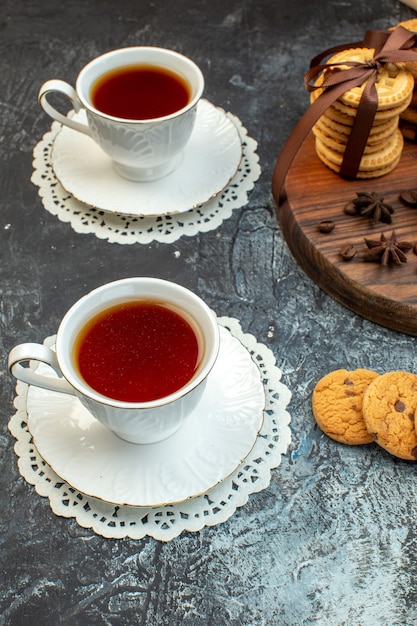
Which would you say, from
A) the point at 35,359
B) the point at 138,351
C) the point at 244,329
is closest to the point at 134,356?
the point at 138,351

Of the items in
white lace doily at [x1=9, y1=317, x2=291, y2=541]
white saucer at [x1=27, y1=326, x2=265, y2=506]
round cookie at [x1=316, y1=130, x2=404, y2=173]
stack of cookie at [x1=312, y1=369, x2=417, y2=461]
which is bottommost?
white lace doily at [x1=9, y1=317, x2=291, y2=541]

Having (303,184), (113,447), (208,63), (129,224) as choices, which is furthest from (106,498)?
(208,63)

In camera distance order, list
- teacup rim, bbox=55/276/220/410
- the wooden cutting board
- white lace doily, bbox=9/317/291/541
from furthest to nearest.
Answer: the wooden cutting board → white lace doily, bbox=9/317/291/541 → teacup rim, bbox=55/276/220/410

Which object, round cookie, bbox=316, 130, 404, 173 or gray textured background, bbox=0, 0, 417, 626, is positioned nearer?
gray textured background, bbox=0, 0, 417, 626

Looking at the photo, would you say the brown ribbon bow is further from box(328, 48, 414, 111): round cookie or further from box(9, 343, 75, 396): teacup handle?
box(9, 343, 75, 396): teacup handle

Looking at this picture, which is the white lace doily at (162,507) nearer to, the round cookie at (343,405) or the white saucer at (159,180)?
the round cookie at (343,405)

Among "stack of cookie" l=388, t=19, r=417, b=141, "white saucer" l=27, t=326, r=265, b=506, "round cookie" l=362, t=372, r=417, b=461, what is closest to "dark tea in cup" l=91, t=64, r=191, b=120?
"stack of cookie" l=388, t=19, r=417, b=141

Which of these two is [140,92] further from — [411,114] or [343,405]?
[343,405]

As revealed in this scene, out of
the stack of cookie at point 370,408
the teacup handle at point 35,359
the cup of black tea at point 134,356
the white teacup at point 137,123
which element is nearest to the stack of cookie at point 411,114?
the white teacup at point 137,123
